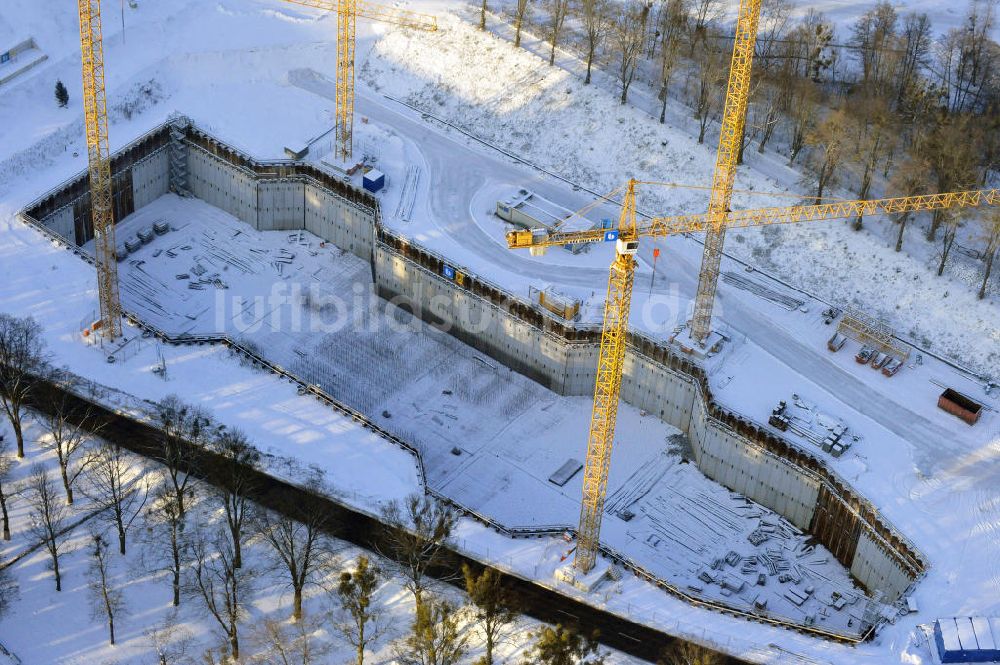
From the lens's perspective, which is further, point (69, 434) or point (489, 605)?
point (69, 434)

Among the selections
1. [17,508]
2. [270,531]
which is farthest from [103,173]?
[270,531]

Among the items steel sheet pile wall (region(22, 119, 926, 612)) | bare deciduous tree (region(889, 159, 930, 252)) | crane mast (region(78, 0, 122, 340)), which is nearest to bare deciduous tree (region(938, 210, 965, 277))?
bare deciduous tree (region(889, 159, 930, 252))

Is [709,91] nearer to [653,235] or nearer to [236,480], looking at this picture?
[653,235]

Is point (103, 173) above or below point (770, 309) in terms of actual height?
above

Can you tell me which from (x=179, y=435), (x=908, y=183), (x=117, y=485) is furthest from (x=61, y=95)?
(x=908, y=183)

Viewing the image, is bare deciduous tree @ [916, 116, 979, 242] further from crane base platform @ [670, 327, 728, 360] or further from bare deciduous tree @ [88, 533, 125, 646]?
bare deciduous tree @ [88, 533, 125, 646]

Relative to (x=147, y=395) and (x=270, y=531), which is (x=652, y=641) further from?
(x=147, y=395)

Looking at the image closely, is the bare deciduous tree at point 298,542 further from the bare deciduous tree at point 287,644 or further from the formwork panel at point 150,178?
the formwork panel at point 150,178

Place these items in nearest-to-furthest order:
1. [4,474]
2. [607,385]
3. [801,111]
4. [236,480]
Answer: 1. [607,385]
2. [236,480]
3. [4,474]
4. [801,111]
